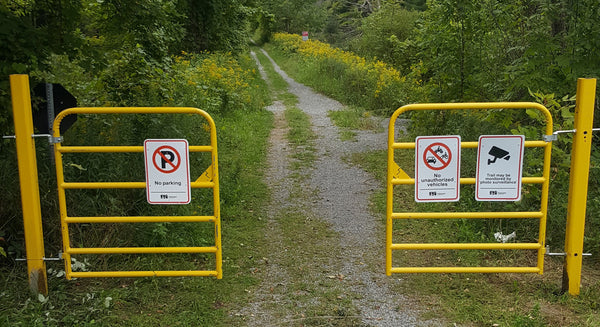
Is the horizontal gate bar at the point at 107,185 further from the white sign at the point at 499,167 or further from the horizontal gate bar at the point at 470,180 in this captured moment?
the white sign at the point at 499,167

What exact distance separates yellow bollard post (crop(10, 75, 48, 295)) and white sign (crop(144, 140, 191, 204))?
36.4 inches

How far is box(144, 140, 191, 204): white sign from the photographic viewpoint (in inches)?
176

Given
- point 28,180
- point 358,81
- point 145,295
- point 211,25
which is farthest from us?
point 211,25

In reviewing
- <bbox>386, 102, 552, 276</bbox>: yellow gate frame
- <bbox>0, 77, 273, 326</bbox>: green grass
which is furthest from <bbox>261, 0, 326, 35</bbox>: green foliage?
<bbox>386, 102, 552, 276</bbox>: yellow gate frame

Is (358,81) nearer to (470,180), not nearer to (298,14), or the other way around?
(470,180)

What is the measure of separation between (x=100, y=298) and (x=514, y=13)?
290 inches

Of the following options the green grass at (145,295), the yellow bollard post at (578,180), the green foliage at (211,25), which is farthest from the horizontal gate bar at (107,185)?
the green foliage at (211,25)

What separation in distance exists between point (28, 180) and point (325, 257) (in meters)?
2.93

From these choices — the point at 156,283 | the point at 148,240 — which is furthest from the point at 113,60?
the point at 156,283

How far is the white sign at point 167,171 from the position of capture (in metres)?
4.47

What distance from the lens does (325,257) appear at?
18.8 feet

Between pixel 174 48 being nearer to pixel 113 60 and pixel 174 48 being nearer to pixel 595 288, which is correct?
pixel 113 60

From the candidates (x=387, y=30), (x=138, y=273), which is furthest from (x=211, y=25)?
(x=138, y=273)

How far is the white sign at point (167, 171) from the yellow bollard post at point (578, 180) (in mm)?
3170
